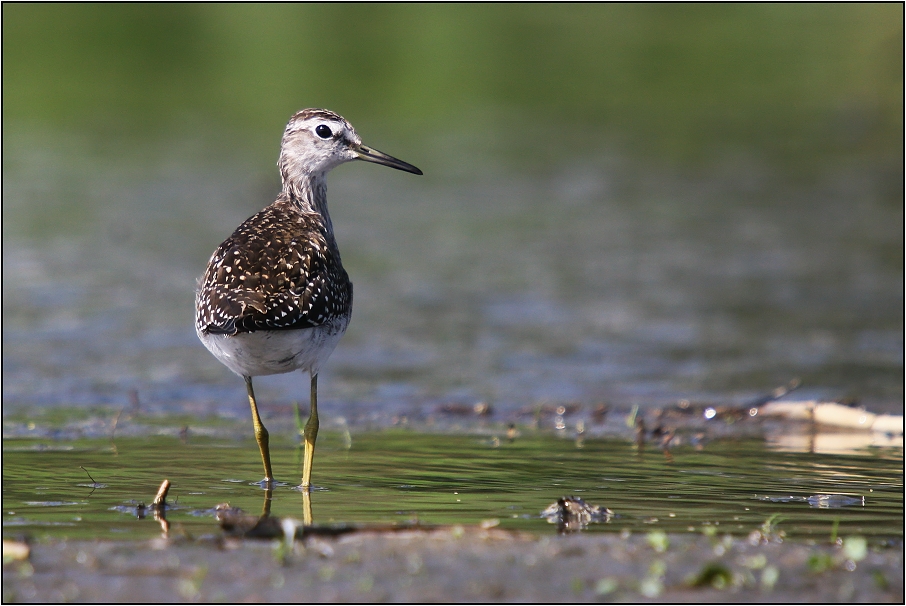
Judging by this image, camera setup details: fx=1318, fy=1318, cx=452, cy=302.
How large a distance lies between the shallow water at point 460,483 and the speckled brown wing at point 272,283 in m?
0.87

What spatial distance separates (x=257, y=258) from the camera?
7062mm

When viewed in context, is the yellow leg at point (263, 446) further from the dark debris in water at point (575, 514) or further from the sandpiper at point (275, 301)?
the dark debris in water at point (575, 514)

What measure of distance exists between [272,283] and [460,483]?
143cm

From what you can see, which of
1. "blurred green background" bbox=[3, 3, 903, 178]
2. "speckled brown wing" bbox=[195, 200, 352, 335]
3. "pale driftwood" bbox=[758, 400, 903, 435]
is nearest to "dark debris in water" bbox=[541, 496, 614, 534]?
"speckled brown wing" bbox=[195, 200, 352, 335]

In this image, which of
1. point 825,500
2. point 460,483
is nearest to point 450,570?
point 460,483

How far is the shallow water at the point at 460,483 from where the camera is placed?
586cm

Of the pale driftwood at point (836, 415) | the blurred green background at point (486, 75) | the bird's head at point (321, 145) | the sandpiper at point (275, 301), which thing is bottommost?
the pale driftwood at point (836, 415)

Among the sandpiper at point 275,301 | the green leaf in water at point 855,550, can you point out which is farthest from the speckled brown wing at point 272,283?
the green leaf in water at point 855,550

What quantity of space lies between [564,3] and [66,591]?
113 ft

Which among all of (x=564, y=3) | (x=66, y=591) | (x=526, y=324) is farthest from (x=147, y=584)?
(x=564, y=3)

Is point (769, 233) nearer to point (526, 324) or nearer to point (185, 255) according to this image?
point (526, 324)

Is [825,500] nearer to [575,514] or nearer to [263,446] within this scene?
[575,514]

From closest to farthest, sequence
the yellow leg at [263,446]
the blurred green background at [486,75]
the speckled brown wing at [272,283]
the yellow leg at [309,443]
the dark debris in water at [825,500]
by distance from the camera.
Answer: the dark debris in water at [825,500], the speckled brown wing at [272,283], the yellow leg at [309,443], the yellow leg at [263,446], the blurred green background at [486,75]

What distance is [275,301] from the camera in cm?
667
